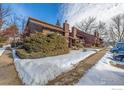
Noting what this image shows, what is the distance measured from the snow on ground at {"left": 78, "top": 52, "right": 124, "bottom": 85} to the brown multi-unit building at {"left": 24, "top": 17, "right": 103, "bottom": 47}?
47cm

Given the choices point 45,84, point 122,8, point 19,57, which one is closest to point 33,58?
Result: point 19,57

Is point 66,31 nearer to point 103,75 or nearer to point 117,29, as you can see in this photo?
point 117,29

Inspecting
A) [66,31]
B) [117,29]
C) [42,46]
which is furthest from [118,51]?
[42,46]

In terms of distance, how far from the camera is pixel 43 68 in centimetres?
467

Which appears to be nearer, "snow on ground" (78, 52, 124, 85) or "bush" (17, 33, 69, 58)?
"snow on ground" (78, 52, 124, 85)

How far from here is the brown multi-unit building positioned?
185 inches

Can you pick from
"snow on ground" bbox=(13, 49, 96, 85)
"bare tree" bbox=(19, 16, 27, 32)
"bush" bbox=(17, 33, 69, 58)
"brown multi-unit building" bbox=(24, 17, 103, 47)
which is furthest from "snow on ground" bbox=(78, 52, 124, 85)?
"bare tree" bbox=(19, 16, 27, 32)

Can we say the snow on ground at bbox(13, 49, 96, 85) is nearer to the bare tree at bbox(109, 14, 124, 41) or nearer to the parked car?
the parked car

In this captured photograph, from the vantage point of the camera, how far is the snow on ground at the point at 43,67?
4.55 metres

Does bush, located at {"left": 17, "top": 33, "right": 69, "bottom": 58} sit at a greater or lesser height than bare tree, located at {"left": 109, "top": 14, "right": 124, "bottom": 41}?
lesser

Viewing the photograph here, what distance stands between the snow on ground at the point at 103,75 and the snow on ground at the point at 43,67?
364mm

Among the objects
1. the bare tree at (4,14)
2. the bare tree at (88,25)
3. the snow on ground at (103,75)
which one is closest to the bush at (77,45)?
the bare tree at (88,25)

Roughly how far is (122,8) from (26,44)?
1959mm

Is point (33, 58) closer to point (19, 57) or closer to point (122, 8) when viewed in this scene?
point (19, 57)
